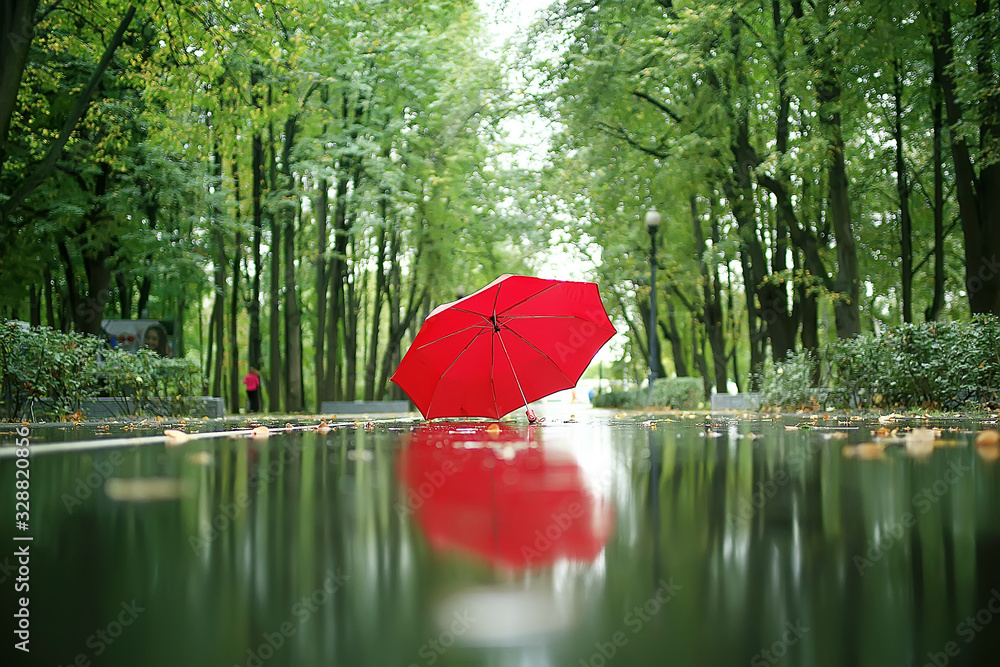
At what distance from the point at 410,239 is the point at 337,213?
3.94 m

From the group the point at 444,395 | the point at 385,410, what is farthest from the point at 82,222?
the point at 444,395

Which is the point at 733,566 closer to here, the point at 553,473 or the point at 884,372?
the point at 553,473

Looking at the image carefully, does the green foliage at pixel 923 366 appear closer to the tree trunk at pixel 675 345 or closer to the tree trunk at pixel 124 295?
the tree trunk at pixel 675 345

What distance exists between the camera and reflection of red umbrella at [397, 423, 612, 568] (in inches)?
79.4

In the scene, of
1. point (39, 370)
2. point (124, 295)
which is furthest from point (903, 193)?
point (124, 295)

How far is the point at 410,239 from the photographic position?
92.1 ft

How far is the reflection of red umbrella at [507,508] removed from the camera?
2.02 meters

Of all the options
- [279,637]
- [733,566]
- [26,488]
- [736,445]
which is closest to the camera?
[279,637]
